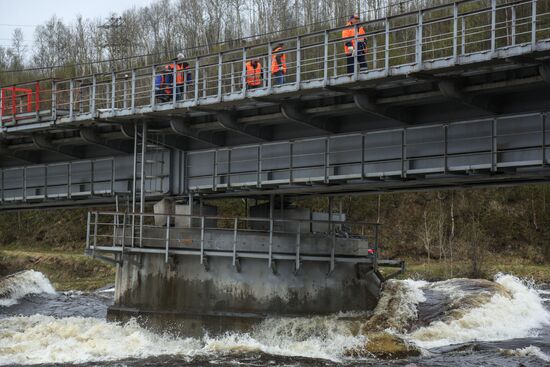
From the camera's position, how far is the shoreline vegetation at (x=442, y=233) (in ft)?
148

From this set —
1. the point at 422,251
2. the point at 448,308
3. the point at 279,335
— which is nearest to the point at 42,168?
the point at 279,335

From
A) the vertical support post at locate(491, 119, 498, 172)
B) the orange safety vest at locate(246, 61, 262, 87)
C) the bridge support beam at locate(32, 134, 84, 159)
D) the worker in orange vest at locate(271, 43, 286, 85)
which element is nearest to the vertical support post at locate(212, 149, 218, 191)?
the orange safety vest at locate(246, 61, 262, 87)

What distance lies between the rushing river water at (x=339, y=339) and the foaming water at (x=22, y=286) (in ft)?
39.7

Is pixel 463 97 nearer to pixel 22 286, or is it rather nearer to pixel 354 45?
pixel 354 45

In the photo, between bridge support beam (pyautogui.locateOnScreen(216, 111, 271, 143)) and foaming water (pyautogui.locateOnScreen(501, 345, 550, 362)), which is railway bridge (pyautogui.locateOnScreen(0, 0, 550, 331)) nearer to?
bridge support beam (pyautogui.locateOnScreen(216, 111, 271, 143))

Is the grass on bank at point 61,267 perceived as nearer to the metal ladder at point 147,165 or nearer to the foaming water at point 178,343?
the metal ladder at point 147,165

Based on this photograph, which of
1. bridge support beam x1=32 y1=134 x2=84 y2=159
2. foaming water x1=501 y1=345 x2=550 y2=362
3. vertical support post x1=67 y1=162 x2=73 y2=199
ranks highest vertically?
bridge support beam x1=32 y1=134 x2=84 y2=159

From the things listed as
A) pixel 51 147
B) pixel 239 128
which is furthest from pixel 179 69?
pixel 51 147

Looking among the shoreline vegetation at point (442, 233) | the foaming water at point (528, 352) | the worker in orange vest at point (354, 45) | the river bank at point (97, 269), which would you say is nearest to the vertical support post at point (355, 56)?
the worker in orange vest at point (354, 45)

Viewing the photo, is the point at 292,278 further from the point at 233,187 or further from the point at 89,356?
the point at 89,356

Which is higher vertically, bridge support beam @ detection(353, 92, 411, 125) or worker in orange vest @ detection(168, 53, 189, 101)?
worker in orange vest @ detection(168, 53, 189, 101)

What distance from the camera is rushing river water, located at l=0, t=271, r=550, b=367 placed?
19.9 metres

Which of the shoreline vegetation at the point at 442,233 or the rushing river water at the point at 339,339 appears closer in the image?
the rushing river water at the point at 339,339

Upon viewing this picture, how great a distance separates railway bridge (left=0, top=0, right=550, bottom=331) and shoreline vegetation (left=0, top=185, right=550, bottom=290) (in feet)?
59.8
